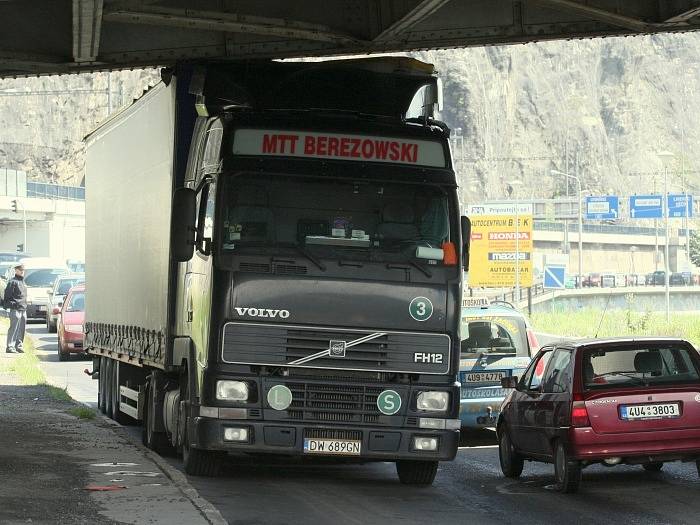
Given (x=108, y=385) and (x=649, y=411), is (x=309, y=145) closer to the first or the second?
(x=649, y=411)

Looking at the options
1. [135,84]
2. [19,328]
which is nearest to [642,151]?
[135,84]

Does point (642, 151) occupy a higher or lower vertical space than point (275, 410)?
higher

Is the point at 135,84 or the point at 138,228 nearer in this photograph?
the point at 138,228

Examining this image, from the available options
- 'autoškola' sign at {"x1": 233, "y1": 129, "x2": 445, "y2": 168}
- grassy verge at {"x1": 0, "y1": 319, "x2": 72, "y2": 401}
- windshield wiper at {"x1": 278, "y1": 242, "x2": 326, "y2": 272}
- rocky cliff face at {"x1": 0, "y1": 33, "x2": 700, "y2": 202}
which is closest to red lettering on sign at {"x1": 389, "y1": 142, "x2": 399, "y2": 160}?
'autoškola' sign at {"x1": 233, "y1": 129, "x2": 445, "y2": 168}

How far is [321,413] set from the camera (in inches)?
463

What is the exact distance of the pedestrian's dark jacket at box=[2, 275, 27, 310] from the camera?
34250mm

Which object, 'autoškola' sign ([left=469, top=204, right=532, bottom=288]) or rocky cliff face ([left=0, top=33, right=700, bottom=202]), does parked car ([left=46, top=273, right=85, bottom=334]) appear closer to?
'autoškola' sign ([left=469, top=204, right=532, bottom=288])

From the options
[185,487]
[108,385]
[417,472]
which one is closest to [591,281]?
[108,385]

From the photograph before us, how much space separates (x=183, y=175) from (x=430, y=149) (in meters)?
2.72

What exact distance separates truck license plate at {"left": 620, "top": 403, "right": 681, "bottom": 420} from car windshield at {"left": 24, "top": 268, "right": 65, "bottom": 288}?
44131 millimetres

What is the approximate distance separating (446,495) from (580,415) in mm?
1397

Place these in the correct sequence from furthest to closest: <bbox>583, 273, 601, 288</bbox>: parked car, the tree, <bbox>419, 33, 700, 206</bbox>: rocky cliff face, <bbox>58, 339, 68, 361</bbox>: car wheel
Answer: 1. the tree
2. <bbox>419, 33, 700, 206</bbox>: rocky cliff face
3. <bbox>583, 273, 601, 288</bbox>: parked car
4. <bbox>58, 339, 68, 361</bbox>: car wheel

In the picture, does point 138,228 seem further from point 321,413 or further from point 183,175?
point 321,413

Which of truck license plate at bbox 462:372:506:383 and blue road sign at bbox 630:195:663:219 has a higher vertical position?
blue road sign at bbox 630:195:663:219
